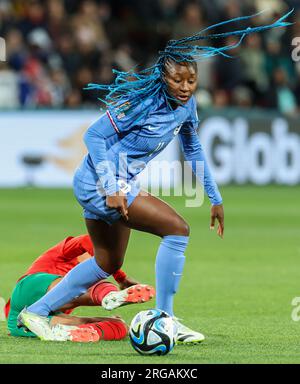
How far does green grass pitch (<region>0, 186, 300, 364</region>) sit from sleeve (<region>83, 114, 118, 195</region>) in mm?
986

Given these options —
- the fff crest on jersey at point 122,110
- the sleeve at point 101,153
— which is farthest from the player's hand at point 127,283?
the fff crest on jersey at point 122,110

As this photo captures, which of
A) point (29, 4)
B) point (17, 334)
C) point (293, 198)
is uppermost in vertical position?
point (29, 4)

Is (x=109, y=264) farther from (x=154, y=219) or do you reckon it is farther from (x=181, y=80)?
(x=181, y=80)

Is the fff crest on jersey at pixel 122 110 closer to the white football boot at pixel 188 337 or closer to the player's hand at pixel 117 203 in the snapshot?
the player's hand at pixel 117 203

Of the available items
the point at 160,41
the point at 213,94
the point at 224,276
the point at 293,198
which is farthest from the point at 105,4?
the point at 224,276

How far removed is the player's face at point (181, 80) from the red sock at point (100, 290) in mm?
1260

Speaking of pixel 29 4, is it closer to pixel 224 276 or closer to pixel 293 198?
pixel 293 198

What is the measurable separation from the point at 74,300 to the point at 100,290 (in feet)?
0.72

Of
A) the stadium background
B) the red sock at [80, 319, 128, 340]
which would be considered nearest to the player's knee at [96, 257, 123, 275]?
the red sock at [80, 319, 128, 340]

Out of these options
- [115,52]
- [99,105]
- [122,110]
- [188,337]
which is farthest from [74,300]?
[115,52]

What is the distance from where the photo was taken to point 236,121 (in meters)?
19.9

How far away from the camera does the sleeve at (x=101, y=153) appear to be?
252 inches

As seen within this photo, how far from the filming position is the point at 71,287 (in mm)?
6746

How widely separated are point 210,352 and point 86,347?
29.6 inches
